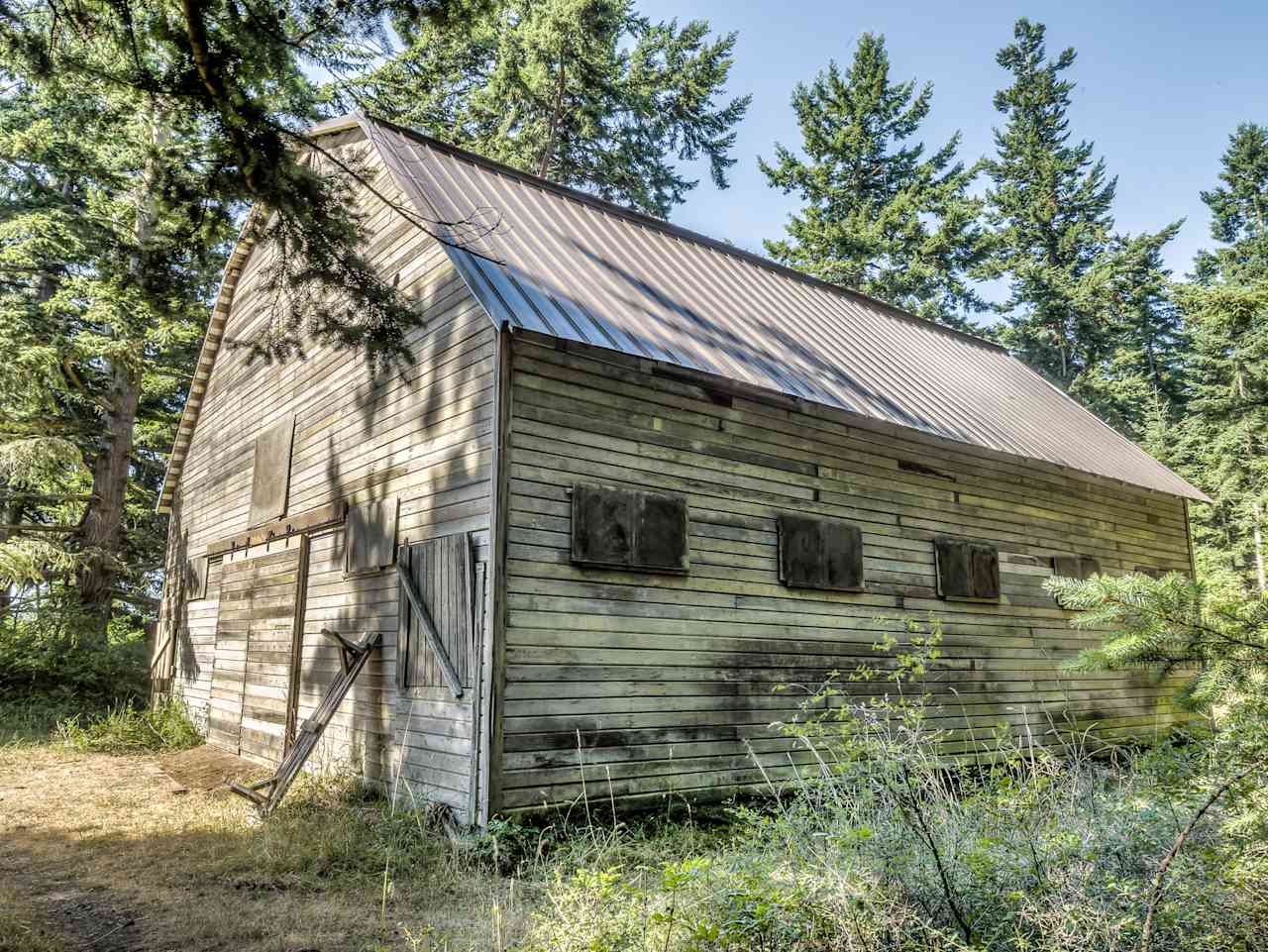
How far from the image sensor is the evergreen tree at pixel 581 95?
2156 cm

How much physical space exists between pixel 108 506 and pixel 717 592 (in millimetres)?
14191

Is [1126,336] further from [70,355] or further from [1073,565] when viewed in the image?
[70,355]

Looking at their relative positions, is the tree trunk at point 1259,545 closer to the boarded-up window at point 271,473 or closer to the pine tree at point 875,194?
the pine tree at point 875,194

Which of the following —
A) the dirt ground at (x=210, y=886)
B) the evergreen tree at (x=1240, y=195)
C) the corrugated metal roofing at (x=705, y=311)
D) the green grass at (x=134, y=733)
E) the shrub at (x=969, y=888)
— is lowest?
the dirt ground at (x=210, y=886)

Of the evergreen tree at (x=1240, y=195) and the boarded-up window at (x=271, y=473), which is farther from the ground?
the evergreen tree at (x=1240, y=195)

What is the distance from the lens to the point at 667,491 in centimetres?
805

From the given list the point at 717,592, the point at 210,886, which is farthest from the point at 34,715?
the point at 717,592

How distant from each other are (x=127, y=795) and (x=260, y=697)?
1739 mm

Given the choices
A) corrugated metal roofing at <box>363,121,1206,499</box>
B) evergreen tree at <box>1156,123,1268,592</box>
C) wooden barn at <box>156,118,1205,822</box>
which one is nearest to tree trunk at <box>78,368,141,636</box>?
wooden barn at <box>156,118,1205,822</box>

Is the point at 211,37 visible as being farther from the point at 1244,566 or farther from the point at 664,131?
the point at 1244,566

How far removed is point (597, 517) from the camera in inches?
295

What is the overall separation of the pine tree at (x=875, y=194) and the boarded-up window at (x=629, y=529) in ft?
71.6

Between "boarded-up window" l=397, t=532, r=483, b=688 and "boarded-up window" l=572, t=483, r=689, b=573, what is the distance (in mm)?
955

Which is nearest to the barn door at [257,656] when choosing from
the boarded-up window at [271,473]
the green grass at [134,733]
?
the green grass at [134,733]
